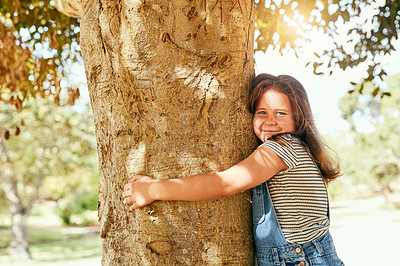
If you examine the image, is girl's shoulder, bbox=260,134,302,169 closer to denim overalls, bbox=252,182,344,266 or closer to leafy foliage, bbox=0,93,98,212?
denim overalls, bbox=252,182,344,266

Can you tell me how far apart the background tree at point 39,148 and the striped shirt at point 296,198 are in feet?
45.3

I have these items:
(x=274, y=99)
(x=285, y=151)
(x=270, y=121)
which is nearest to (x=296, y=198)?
(x=285, y=151)

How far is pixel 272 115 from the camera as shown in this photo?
2.16m

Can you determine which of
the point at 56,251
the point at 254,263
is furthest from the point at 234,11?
the point at 56,251

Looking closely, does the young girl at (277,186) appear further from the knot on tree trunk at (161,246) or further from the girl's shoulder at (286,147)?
the knot on tree trunk at (161,246)

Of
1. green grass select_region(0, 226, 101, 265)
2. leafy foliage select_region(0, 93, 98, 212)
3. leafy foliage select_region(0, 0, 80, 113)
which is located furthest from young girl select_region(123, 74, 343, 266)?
green grass select_region(0, 226, 101, 265)

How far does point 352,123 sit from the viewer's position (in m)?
36.3

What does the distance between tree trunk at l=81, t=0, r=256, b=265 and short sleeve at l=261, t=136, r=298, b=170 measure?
12 cm

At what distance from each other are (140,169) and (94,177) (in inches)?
1215

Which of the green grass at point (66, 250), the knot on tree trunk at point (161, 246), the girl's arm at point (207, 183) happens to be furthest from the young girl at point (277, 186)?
the green grass at point (66, 250)

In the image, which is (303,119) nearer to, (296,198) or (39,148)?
(296,198)

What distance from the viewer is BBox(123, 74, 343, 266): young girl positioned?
185 cm

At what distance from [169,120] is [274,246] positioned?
0.74 m

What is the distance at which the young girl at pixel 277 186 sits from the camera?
6.08 feet
